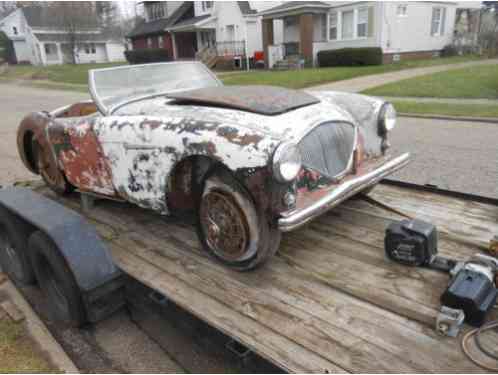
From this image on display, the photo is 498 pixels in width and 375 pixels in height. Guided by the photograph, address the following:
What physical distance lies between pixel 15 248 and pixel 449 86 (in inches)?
481

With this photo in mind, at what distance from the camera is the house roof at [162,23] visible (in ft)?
105

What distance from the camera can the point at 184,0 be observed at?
33.2 meters

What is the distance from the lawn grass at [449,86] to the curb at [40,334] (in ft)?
35.9

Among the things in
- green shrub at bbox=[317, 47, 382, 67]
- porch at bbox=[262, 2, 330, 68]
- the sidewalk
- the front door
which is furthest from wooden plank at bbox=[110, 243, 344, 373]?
the front door

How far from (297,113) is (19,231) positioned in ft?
7.31

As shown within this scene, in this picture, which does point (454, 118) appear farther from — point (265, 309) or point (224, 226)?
point (265, 309)

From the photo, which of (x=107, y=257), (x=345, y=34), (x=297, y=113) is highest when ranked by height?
(x=345, y=34)

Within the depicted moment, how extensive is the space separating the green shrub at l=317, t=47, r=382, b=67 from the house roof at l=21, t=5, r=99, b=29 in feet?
99.3

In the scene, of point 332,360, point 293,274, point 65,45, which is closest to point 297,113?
point 293,274

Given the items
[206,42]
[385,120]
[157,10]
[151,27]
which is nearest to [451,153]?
[385,120]

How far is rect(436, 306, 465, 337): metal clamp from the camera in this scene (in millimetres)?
1975

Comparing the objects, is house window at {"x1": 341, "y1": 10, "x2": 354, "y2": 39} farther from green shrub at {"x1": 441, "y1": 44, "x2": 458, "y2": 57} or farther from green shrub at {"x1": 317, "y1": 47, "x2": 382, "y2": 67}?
green shrub at {"x1": 441, "y1": 44, "x2": 458, "y2": 57}

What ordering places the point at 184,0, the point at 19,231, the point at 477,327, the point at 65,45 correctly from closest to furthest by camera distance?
1. the point at 477,327
2. the point at 19,231
3. the point at 184,0
4. the point at 65,45

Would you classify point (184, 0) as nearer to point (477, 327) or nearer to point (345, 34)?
point (345, 34)
